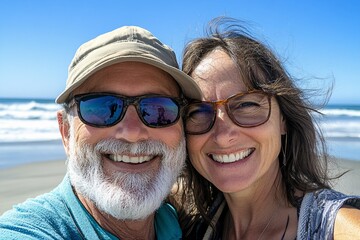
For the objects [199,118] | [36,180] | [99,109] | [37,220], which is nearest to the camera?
[37,220]

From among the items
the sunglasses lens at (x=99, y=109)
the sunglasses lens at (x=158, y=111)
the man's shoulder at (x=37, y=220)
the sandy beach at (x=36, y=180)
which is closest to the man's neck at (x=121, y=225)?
the man's shoulder at (x=37, y=220)

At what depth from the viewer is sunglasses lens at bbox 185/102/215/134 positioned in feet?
9.06

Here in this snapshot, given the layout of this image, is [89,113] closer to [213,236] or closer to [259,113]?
[259,113]

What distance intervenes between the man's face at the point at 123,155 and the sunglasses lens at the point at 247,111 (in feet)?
1.58

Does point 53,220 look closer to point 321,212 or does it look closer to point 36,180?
point 321,212

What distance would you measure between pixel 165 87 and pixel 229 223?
1.23 m

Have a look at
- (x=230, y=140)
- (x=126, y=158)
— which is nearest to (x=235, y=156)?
(x=230, y=140)

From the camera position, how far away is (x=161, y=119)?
2.64 meters

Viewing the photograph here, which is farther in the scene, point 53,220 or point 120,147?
point 120,147

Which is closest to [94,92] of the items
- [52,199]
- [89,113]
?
[89,113]

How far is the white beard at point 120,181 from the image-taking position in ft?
8.09

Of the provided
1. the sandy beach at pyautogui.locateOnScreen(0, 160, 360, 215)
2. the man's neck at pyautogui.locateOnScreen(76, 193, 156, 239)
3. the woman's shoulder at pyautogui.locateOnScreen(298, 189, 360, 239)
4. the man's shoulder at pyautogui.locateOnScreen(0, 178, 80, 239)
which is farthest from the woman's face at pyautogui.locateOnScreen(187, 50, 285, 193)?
the sandy beach at pyautogui.locateOnScreen(0, 160, 360, 215)

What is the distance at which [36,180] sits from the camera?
335 inches

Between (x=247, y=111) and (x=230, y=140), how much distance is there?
0.75 ft
